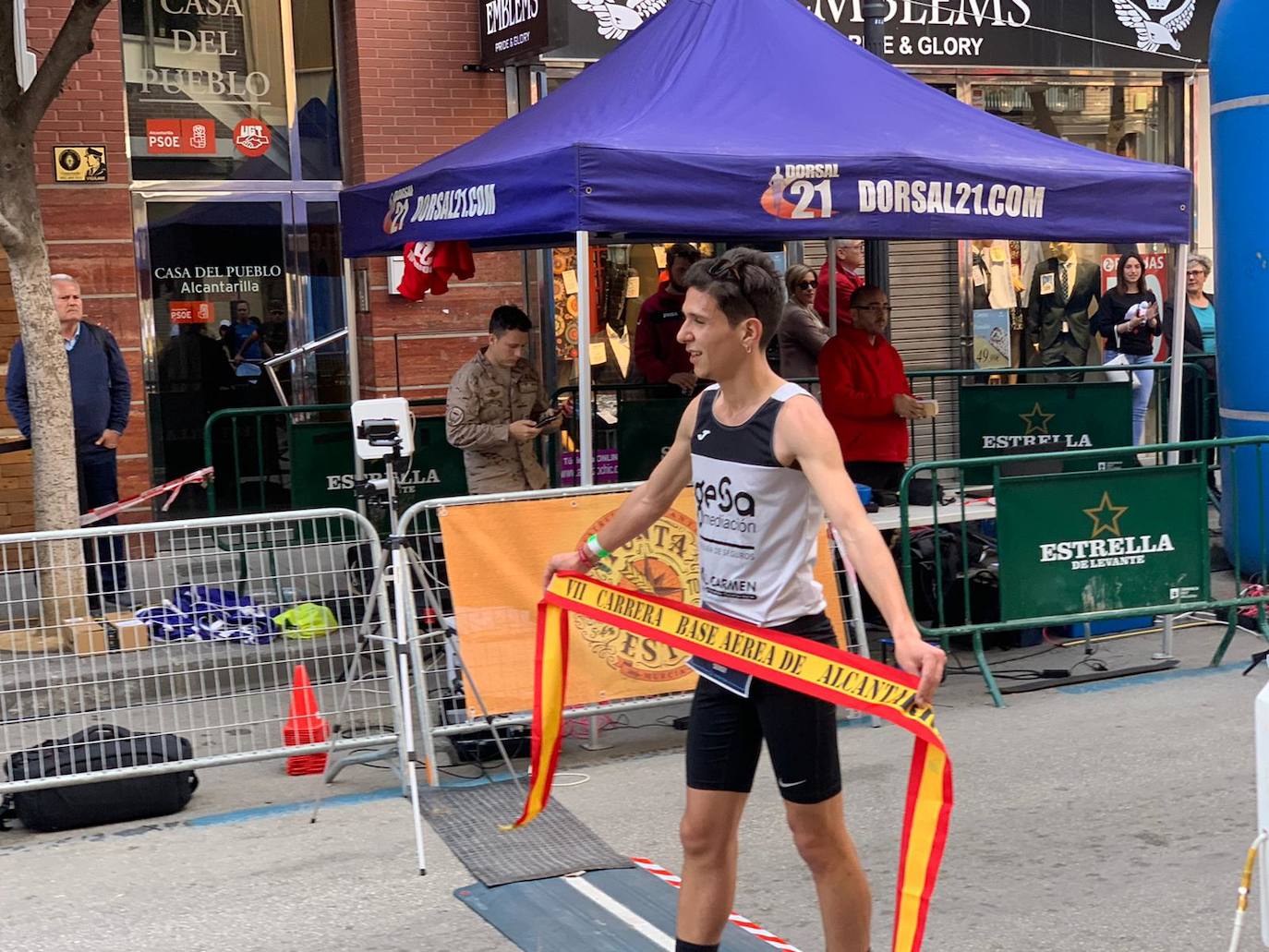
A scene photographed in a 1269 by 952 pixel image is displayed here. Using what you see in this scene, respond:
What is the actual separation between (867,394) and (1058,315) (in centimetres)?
752

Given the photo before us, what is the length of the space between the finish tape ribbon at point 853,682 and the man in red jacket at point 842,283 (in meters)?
8.10

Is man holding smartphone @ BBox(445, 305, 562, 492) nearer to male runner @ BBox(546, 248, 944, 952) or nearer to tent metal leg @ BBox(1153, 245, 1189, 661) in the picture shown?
tent metal leg @ BBox(1153, 245, 1189, 661)

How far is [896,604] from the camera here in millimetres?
3762

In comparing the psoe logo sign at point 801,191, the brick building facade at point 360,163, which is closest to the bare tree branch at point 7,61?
the brick building facade at point 360,163

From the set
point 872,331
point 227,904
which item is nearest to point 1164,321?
point 872,331

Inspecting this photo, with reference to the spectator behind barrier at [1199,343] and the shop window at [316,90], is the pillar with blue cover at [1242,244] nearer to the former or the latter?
the spectator behind barrier at [1199,343]

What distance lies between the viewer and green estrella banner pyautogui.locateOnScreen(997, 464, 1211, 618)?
318 inches

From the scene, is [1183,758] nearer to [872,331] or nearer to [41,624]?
[872,331]

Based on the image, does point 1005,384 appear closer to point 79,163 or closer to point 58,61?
point 79,163

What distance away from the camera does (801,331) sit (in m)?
11.9

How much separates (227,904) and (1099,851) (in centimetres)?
305

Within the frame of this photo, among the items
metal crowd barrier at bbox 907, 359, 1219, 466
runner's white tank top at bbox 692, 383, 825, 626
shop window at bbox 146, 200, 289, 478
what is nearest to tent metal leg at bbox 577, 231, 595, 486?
runner's white tank top at bbox 692, 383, 825, 626

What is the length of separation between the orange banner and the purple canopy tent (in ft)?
2.81

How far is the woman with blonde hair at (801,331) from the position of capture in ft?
39.1
